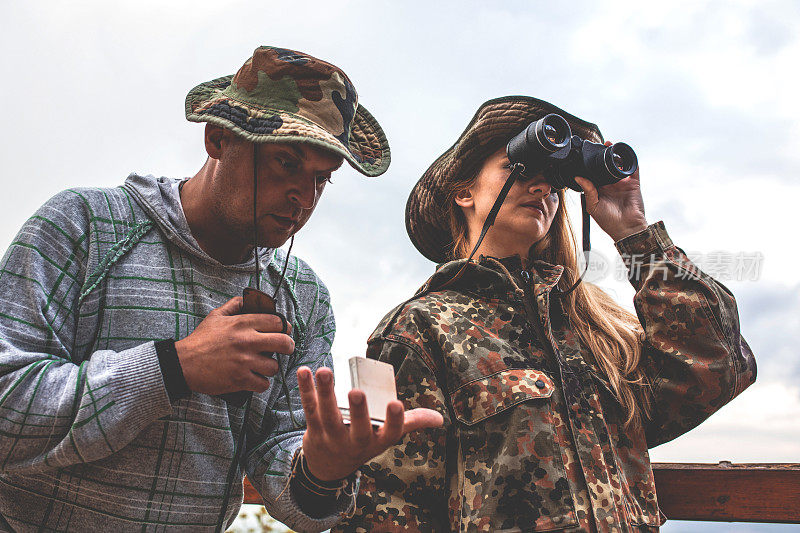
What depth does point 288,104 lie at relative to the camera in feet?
5.08

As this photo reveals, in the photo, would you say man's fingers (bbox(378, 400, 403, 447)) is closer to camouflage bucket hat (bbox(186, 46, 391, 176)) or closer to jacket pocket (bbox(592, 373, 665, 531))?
camouflage bucket hat (bbox(186, 46, 391, 176))

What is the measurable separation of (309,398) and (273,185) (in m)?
0.52

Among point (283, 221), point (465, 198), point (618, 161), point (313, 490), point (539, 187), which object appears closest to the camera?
point (313, 490)

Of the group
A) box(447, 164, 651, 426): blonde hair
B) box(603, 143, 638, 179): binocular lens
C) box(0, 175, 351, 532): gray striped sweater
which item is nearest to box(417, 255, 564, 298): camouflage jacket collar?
box(447, 164, 651, 426): blonde hair

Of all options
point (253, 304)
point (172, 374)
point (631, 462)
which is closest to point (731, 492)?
point (631, 462)

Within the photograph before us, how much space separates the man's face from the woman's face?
0.86 metres

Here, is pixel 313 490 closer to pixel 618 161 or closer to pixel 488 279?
pixel 488 279

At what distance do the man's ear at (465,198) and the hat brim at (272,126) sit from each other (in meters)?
0.71

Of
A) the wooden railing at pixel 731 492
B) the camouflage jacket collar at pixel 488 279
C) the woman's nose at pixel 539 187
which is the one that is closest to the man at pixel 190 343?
the camouflage jacket collar at pixel 488 279

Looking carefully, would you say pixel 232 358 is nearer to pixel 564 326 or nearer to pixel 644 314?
pixel 564 326

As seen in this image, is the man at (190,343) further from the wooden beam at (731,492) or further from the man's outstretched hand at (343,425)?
the wooden beam at (731,492)

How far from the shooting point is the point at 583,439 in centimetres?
187

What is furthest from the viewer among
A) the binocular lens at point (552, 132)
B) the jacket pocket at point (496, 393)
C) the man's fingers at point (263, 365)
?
the binocular lens at point (552, 132)

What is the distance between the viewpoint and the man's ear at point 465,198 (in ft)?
7.96
